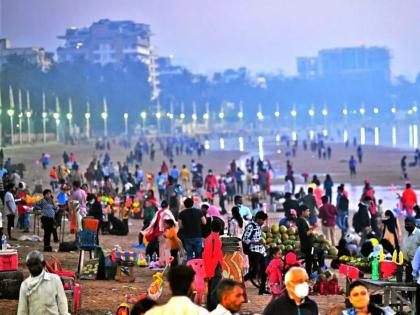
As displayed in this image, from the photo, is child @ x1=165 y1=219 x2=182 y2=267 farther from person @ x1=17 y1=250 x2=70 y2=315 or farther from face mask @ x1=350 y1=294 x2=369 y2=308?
face mask @ x1=350 y1=294 x2=369 y2=308

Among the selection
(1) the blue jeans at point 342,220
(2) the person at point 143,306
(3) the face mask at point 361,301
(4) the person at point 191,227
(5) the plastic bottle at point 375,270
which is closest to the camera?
(2) the person at point 143,306

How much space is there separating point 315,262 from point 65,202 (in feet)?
25.6

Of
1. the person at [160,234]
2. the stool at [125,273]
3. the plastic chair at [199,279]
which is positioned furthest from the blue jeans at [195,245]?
the plastic chair at [199,279]

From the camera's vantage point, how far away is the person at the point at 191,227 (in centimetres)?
1672

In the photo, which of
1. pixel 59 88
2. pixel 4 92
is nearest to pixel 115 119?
pixel 59 88

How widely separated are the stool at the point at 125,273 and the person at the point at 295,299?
863 centimetres

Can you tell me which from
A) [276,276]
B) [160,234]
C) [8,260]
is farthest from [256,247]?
[8,260]

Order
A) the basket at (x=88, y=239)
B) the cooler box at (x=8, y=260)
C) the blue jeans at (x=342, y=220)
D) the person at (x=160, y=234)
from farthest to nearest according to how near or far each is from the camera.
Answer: the blue jeans at (x=342, y=220) < the person at (x=160, y=234) < the basket at (x=88, y=239) < the cooler box at (x=8, y=260)

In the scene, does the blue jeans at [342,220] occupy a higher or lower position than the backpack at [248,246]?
lower

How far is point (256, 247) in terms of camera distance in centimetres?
1600

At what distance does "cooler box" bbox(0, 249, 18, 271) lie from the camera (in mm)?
14570

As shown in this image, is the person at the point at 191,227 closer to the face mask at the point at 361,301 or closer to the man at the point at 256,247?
the man at the point at 256,247

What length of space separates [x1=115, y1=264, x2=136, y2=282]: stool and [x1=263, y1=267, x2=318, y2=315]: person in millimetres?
8627

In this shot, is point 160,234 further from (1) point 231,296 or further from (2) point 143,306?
(2) point 143,306
